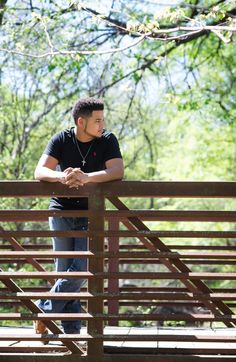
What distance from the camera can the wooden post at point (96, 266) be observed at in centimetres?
531

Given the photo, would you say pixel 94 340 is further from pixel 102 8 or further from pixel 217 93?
pixel 217 93

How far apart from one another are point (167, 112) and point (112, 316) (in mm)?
20375

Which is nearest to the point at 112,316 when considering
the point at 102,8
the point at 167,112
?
the point at 102,8

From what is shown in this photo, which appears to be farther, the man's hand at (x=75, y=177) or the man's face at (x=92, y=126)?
the man's face at (x=92, y=126)

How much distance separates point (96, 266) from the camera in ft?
17.6

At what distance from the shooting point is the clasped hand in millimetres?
5266

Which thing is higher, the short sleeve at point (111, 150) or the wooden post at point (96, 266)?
the short sleeve at point (111, 150)

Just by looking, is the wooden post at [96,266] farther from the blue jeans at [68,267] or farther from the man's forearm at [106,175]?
the blue jeans at [68,267]

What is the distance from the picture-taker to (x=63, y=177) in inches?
209

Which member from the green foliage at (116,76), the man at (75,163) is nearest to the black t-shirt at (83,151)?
Answer: the man at (75,163)

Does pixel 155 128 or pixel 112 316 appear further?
pixel 155 128

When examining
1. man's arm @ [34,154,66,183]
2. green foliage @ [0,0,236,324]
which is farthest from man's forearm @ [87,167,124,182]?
green foliage @ [0,0,236,324]

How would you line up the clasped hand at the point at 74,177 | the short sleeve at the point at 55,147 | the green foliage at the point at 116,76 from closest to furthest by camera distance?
the clasped hand at the point at 74,177, the short sleeve at the point at 55,147, the green foliage at the point at 116,76

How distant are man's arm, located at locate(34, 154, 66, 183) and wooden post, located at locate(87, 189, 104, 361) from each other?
26cm
